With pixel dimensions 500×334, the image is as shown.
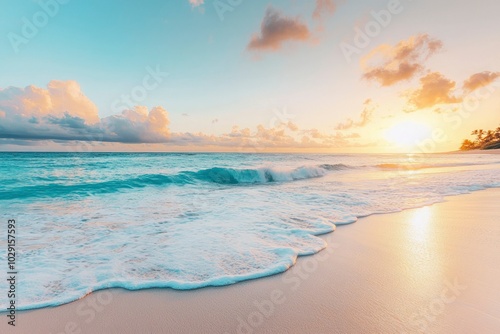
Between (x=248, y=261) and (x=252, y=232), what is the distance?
56.4 inches

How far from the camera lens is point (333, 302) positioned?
284 cm

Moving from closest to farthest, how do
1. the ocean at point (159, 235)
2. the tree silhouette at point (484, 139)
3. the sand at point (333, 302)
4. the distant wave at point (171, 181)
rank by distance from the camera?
the sand at point (333, 302) → the ocean at point (159, 235) → the distant wave at point (171, 181) → the tree silhouette at point (484, 139)

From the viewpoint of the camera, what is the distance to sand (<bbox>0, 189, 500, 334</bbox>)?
2.46 metres

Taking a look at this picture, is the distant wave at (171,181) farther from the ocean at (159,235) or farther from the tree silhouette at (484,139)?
the tree silhouette at (484,139)

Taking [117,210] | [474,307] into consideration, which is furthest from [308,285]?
[117,210]

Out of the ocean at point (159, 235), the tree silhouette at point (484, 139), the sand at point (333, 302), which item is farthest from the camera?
the tree silhouette at point (484, 139)

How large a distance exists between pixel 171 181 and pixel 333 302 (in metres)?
13.7

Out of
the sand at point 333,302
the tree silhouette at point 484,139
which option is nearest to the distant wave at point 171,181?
the sand at point 333,302

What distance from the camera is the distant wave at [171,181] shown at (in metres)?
10.8

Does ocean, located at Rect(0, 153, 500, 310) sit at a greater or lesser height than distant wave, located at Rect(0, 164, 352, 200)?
greater

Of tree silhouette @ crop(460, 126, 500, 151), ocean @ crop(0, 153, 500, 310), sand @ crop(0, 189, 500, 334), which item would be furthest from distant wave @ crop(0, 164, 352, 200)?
tree silhouette @ crop(460, 126, 500, 151)

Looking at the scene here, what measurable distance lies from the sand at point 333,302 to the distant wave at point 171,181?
9.74 meters

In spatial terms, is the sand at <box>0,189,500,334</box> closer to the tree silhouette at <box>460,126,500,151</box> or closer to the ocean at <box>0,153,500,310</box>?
the ocean at <box>0,153,500,310</box>

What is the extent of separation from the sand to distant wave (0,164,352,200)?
9743mm
